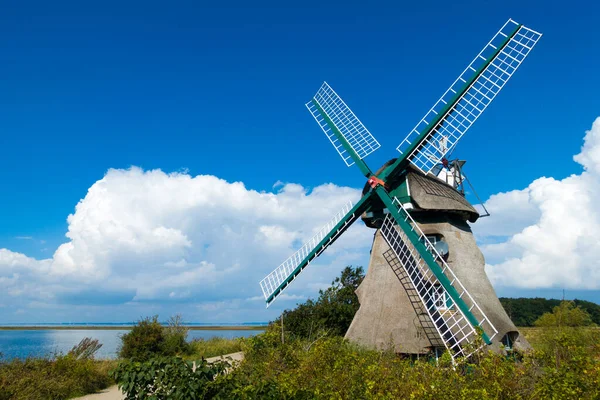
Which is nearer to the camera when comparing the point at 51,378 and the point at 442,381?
the point at 442,381

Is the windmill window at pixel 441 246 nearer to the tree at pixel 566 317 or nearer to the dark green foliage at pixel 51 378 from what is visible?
the tree at pixel 566 317

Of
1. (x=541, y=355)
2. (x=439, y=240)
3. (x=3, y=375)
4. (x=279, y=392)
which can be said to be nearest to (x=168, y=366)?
(x=279, y=392)

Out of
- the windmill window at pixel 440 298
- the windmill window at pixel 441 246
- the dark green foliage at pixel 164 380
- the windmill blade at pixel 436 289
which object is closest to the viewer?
the dark green foliage at pixel 164 380

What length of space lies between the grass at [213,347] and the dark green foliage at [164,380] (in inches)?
566

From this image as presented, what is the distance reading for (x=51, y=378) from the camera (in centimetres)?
1302

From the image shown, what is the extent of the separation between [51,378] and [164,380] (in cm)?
807

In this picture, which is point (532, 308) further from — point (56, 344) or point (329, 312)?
point (56, 344)

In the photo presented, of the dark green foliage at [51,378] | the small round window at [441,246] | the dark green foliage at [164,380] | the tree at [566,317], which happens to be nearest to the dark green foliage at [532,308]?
the tree at [566,317]

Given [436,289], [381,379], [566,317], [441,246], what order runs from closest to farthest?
1. [381,379]
2. [436,289]
3. [441,246]
4. [566,317]

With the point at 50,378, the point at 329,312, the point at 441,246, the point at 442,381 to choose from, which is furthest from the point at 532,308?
the point at 442,381

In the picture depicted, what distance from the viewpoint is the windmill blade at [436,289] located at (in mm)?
13406

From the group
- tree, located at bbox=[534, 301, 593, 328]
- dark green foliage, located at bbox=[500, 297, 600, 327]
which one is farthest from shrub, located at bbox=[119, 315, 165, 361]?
dark green foliage, located at bbox=[500, 297, 600, 327]

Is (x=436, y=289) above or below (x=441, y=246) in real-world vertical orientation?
below

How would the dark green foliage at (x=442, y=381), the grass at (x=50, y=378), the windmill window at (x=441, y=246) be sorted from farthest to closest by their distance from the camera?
1. the windmill window at (x=441, y=246)
2. the grass at (x=50, y=378)
3. the dark green foliage at (x=442, y=381)
